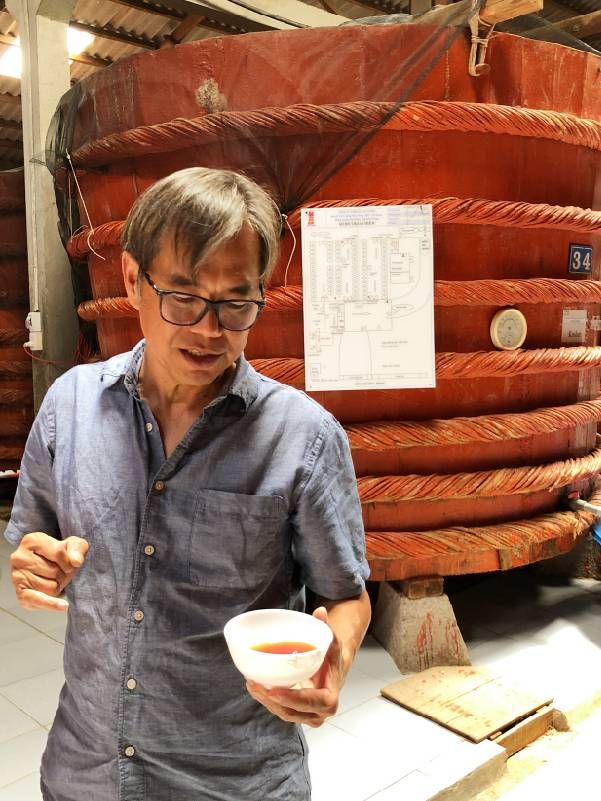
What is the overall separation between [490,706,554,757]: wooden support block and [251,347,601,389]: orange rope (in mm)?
1199

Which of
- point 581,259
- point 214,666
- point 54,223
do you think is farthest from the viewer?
point 54,223

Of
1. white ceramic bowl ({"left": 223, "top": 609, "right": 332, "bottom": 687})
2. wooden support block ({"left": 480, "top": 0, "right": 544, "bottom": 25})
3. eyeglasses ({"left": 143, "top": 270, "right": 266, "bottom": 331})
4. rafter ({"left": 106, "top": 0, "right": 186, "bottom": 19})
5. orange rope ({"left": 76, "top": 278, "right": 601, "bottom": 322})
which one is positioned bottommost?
white ceramic bowl ({"left": 223, "top": 609, "right": 332, "bottom": 687})

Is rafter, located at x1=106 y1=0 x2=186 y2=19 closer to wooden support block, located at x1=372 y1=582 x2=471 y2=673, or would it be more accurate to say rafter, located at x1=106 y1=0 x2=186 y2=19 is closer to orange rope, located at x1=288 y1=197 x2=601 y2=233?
orange rope, located at x1=288 y1=197 x2=601 y2=233

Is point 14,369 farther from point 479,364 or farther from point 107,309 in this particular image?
point 479,364

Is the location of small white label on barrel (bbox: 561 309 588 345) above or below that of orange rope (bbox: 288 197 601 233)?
below

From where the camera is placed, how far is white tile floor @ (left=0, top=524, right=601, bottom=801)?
2.01 m

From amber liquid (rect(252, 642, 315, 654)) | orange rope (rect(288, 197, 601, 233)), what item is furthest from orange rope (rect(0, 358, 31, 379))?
amber liquid (rect(252, 642, 315, 654))

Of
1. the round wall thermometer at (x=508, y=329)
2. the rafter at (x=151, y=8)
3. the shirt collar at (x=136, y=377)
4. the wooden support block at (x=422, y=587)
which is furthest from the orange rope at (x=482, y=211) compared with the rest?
the rafter at (x=151, y=8)

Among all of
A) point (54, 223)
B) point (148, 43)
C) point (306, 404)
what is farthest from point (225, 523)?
point (148, 43)

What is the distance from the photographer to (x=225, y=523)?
105 cm

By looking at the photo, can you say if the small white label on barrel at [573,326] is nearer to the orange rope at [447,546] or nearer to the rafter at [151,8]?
the orange rope at [447,546]

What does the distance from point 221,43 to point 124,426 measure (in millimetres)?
1984

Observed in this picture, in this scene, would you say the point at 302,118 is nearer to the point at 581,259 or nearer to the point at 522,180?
the point at 522,180

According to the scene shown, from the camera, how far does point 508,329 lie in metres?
2.74
